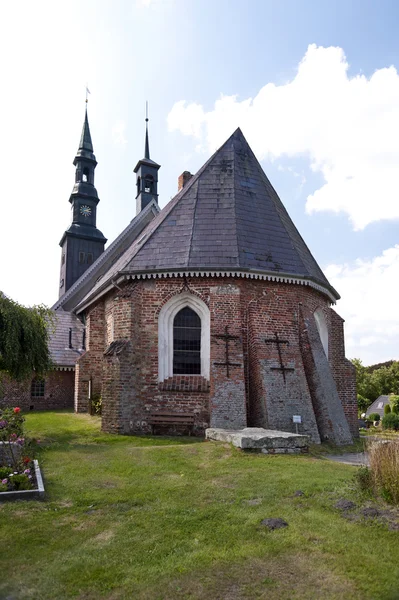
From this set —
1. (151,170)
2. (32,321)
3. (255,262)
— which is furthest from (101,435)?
(151,170)

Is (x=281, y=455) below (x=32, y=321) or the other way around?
below

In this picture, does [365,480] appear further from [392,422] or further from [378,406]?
[378,406]

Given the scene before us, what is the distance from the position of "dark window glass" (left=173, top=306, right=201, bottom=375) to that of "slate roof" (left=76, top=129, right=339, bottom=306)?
1.59m

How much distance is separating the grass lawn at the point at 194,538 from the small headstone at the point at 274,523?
0.33 feet

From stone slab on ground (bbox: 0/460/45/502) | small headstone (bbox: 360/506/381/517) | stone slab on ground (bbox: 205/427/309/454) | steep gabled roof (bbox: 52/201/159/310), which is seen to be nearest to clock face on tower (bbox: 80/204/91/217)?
steep gabled roof (bbox: 52/201/159/310)

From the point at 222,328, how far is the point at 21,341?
570 centimetres

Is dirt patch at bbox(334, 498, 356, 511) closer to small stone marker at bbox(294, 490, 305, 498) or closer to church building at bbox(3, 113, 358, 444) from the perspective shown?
small stone marker at bbox(294, 490, 305, 498)

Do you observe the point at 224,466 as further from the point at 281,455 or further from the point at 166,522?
the point at 166,522

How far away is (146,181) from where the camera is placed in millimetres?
35500

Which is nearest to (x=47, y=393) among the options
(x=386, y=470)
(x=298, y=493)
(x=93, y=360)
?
(x=93, y=360)

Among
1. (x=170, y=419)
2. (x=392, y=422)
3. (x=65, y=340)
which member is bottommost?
(x=392, y=422)

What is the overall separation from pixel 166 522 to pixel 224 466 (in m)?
2.98

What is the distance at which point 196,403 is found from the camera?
13.9m

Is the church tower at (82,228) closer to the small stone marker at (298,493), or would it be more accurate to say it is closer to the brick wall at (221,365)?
the brick wall at (221,365)
